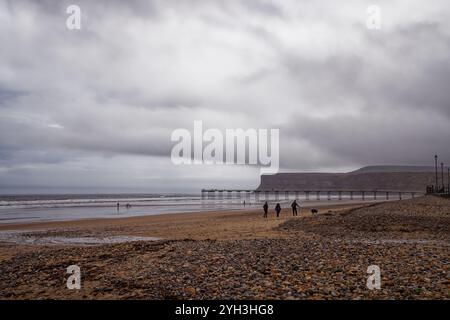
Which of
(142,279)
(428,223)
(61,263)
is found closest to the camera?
(142,279)

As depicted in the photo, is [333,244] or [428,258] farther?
[333,244]

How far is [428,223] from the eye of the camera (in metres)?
22.8
